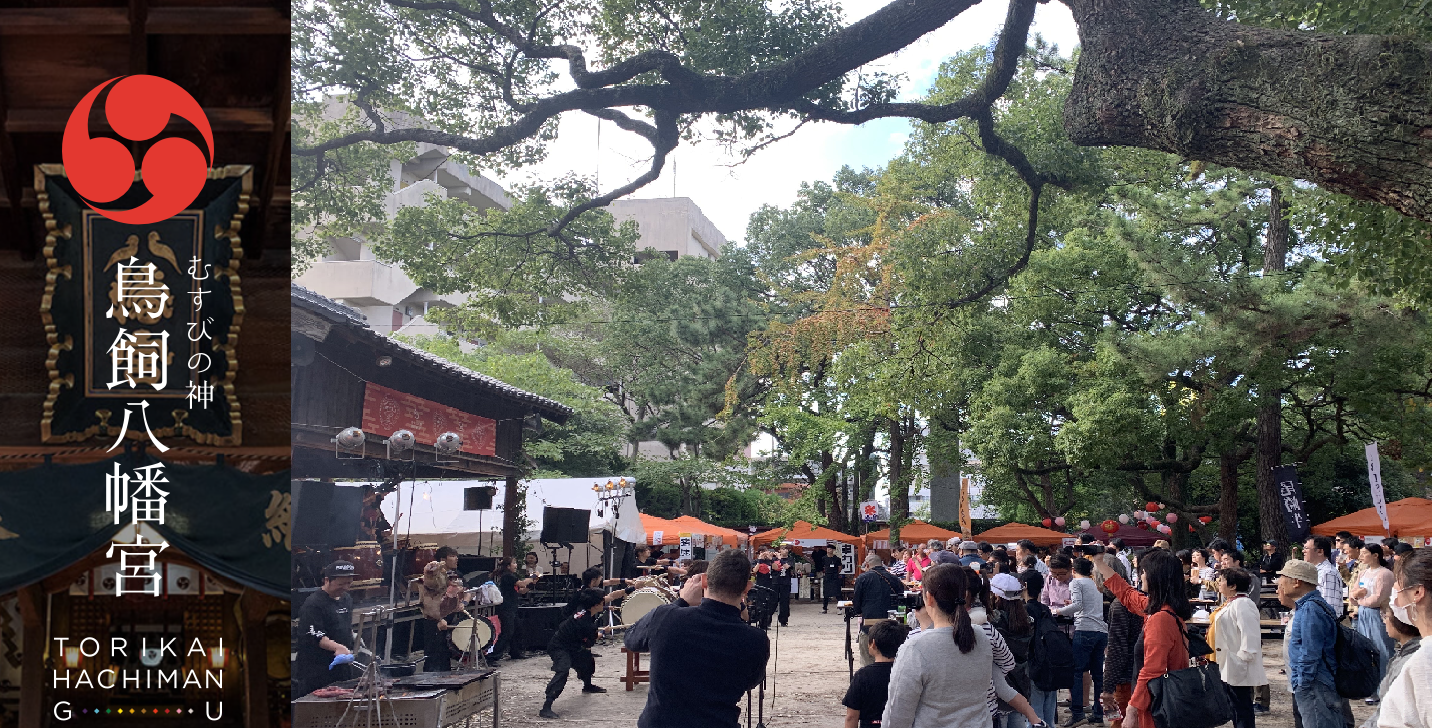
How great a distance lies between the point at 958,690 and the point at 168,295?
3314 mm

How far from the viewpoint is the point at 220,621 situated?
369 cm

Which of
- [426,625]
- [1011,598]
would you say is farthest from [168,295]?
[426,625]

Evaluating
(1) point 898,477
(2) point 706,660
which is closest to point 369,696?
(2) point 706,660

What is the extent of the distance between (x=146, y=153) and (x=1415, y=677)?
15.2 ft

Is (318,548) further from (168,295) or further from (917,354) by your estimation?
(917,354)

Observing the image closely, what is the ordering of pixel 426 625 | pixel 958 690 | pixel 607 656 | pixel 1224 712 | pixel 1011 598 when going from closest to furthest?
pixel 958 690 → pixel 1224 712 → pixel 1011 598 → pixel 426 625 → pixel 607 656

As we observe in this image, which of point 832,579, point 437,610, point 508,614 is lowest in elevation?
point 832,579

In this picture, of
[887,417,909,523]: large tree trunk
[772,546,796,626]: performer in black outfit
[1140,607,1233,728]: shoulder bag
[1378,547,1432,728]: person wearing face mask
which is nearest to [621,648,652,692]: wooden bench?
[772,546,796,626]: performer in black outfit

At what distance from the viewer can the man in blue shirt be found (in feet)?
17.2

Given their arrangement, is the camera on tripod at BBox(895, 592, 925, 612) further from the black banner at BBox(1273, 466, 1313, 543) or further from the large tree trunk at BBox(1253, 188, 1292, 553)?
the large tree trunk at BBox(1253, 188, 1292, 553)

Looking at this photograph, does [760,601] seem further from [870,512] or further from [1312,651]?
[870,512]

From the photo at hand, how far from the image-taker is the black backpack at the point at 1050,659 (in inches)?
278

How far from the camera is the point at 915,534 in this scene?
21.7 metres

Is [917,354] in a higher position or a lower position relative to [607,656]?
higher
